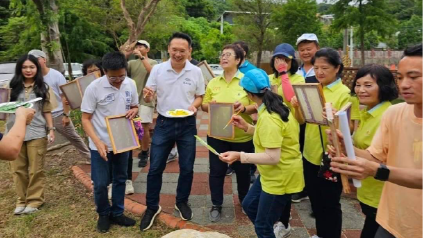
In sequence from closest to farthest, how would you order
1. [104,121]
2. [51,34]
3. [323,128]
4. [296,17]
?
[323,128] < [104,121] < [51,34] < [296,17]

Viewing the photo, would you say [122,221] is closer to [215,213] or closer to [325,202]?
[215,213]

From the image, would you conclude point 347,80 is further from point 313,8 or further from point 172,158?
point 313,8

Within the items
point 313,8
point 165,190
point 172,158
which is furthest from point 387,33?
point 165,190

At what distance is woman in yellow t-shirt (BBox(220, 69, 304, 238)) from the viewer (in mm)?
2467

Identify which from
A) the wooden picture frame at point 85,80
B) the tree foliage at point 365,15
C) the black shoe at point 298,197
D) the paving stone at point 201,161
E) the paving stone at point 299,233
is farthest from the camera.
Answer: the tree foliage at point 365,15

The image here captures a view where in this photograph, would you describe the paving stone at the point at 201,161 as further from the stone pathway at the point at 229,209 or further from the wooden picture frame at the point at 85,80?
the wooden picture frame at the point at 85,80

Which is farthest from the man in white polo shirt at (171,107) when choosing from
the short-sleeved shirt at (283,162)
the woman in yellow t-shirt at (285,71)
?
the short-sleeved shirt at (283,162)

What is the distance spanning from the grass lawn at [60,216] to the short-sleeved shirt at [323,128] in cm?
159

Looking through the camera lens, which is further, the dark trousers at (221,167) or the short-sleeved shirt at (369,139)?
the dark trousers at (221,167)

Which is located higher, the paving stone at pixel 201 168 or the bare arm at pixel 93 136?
the bare arm at pixel 93 136

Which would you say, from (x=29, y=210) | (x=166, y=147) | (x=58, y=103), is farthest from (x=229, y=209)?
(x=58, y=103)

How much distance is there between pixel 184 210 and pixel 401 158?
2.40 metres

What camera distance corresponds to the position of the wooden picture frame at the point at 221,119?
337 centimetres

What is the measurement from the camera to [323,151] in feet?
9.35
